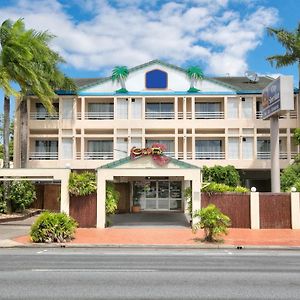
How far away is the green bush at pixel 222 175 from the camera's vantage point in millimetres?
37963

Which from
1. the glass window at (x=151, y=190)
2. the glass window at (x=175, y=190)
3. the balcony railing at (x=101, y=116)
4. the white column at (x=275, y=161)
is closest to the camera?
the white column at (x=275, y=161)

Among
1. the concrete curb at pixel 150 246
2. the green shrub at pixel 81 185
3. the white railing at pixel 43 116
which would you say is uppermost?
the white railing at pixel 43 116

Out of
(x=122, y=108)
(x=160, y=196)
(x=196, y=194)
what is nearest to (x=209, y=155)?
(x=160, y=196)

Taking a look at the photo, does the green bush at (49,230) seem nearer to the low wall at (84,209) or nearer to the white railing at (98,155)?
the low wall at (84,209)

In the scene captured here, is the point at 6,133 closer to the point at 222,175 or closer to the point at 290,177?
the point at 222,175

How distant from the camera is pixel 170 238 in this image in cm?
2038

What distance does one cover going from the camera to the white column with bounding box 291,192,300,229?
938 inches

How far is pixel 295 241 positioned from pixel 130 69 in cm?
2546

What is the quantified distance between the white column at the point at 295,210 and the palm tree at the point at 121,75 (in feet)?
69.0

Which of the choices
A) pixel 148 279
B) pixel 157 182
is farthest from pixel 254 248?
pixel 157 182

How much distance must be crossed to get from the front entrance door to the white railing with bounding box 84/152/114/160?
19.5ft

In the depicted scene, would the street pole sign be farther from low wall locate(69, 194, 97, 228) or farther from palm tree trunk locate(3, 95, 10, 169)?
palm tree trunk locate(3, 95, 10, 169)

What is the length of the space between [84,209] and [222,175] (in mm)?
16328

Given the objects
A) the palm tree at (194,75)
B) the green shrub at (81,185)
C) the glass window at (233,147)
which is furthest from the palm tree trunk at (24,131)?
the glass window at (233,147)
